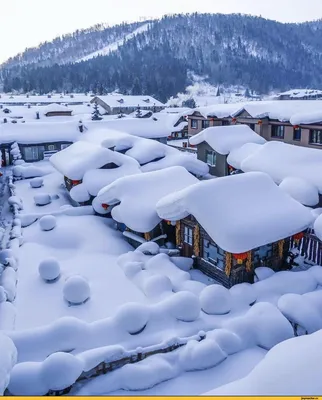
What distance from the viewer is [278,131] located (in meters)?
32.0

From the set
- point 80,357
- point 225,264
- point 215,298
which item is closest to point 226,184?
point 225,264

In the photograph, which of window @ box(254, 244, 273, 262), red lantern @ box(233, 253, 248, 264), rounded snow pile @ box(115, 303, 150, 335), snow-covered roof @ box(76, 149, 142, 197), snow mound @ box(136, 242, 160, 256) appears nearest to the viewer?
rounded snow pile @ box(115, 303, 150, 335)

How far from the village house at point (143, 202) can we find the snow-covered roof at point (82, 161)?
537cm

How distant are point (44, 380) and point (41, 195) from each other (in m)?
20.2

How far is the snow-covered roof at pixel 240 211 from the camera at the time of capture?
49.2 feet

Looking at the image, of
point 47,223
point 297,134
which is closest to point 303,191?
point 297,134

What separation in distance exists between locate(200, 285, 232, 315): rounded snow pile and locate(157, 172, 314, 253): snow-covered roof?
1709 mm

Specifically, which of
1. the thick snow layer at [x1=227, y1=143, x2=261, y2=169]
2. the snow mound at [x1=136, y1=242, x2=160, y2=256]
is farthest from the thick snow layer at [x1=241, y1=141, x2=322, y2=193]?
the snow mound at [x1=136, y1=242, x2=160, y2=256]

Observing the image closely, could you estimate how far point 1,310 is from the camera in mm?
13750

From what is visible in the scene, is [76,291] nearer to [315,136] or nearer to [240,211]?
[240,211]

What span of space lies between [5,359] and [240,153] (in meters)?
24.2

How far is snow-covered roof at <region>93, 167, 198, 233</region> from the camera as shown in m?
19.5

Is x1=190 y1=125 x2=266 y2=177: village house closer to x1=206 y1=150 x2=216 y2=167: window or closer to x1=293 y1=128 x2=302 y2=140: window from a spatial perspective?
x1=206 y1=150 x2=216 y2=167: window

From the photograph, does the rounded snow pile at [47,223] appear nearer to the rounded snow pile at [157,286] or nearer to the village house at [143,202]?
the village house at [143,202]
